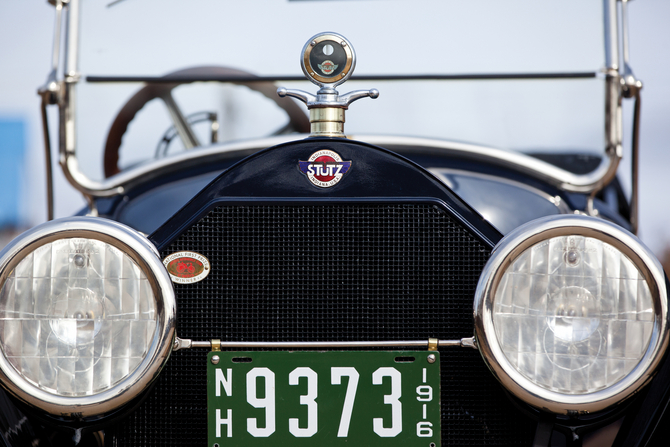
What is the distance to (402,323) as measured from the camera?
1.37m

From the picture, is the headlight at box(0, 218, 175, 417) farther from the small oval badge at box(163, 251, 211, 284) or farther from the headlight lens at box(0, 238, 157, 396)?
the small oval badge at box(163, 251, 211, 284)

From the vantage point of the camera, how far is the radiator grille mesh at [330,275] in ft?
4.48

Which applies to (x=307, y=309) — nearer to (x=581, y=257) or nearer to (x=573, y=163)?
(x=581, y=257)

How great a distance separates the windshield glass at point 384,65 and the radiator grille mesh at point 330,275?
0.77m

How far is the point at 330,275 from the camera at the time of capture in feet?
4.48

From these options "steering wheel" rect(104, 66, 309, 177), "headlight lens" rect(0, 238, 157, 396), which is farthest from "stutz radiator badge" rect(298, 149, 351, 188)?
"steering wheel" rect(104, 66, 309, 177)

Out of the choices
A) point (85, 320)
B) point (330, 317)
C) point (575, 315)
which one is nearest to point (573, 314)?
point (575, 315)

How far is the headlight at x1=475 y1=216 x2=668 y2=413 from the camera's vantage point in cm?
124

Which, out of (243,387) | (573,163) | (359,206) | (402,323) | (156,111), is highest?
(156,111)

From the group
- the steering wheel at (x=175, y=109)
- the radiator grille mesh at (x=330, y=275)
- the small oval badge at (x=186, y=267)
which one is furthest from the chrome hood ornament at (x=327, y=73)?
the steering wheel at (x=175, y=109)

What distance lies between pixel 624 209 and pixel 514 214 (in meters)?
0.60

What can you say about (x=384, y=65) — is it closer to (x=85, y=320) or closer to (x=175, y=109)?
(x=175, y=109)

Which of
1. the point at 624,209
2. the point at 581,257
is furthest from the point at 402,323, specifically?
the point at 624,209

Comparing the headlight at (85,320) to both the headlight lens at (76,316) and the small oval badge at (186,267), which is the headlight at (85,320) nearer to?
the headlight lens at (76,316)
